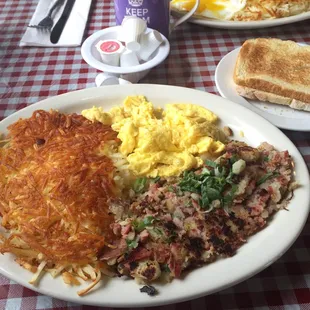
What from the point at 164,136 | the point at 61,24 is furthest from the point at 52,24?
the point at 164,136

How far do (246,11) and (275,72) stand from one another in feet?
2.68

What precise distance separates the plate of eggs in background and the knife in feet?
2.83

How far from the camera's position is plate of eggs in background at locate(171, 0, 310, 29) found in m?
2.87

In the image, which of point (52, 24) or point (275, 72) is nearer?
point (275, 72)

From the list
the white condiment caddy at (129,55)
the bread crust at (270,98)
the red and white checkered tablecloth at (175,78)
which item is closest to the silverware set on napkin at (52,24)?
the red and white checkered tablecloth at (175,78)

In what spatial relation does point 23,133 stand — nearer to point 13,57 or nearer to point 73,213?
point 73,213

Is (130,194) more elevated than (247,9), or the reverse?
(247,9)

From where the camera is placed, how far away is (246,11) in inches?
115

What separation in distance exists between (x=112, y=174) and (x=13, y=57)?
162cm

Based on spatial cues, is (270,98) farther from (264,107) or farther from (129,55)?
(129,55)

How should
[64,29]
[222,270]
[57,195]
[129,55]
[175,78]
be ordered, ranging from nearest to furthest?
[222,270] → [57,195] → [129,55] → [175,78] → [64,29]

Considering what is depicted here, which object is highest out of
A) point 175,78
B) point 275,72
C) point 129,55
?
point 129,55

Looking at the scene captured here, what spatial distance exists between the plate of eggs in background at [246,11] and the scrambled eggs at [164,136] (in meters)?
1.21

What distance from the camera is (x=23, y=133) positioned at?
186cm
